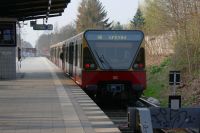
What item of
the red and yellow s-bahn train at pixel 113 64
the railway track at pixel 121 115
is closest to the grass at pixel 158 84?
the railway track at pixel 121 115

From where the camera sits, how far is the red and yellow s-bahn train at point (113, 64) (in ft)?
63.0

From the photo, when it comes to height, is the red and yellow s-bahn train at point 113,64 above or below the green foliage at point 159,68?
above

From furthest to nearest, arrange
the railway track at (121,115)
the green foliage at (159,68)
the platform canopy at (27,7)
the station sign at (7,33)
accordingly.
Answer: the green foliage at (159,68) → the station sign at (7,33) → the platform canopy at (27,7) → the railway track at (121,115)

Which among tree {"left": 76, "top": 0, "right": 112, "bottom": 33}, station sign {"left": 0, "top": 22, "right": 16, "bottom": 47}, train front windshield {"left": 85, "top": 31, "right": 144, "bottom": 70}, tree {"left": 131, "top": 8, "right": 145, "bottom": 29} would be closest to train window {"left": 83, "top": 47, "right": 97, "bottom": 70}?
train front windshield {"left": 85, "top": 31, "right": 144, "bottom": 70}

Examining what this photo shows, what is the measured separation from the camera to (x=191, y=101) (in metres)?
21.2

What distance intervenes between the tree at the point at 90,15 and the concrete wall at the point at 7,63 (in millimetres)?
53258

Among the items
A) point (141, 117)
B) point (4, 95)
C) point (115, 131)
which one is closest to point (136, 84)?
point (4, 95)

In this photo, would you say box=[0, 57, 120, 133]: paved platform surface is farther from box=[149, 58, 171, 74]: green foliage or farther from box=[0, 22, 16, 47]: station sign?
box=[149, 58, 171, 74]: green foliage

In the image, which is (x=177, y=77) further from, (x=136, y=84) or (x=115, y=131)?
(x=115, y=131)

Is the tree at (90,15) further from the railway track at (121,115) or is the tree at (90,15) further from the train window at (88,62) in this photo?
the train window at (88,62)

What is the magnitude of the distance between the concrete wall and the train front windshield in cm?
790

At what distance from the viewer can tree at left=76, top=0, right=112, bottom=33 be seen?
8125 cm

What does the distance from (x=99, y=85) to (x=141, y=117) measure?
689 cm

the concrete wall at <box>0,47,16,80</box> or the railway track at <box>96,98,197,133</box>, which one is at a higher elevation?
the concrete wall at <box>0,47,16,80</box>
